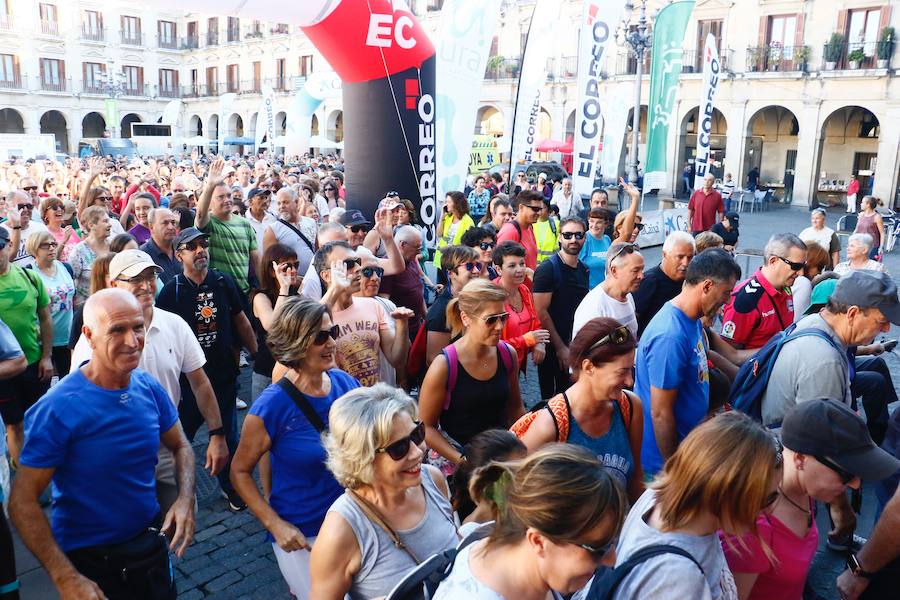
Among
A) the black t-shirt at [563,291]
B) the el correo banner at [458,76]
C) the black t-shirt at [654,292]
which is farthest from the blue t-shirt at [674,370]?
the el correo banner at [458,76]

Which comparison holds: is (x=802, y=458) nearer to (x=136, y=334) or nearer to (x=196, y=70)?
(x=136, y=334)

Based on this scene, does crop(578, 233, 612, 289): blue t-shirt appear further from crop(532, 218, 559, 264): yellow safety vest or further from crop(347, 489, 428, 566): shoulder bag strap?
crop(347, 489, 428, 566): shoulder bag strap

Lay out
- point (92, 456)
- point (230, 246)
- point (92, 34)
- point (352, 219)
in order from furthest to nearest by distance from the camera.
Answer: point (92, 34) → point (230, 246) → point (352, 219) → point (92, 456)

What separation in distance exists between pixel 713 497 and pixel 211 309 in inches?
129

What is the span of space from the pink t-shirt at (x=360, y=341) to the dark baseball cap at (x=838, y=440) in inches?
87.7

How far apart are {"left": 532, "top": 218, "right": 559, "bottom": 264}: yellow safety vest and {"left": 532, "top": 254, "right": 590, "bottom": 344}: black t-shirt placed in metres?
1.95

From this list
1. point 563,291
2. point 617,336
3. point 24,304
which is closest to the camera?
point 617,336

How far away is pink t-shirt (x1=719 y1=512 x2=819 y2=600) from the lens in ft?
6.74

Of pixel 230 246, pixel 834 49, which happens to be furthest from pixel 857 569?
pixel 834 49

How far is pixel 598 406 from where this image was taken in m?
2.74

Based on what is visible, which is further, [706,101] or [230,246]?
[706,101]

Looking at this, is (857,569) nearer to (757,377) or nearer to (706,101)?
(757,377)

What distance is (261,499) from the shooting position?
8.61 feet

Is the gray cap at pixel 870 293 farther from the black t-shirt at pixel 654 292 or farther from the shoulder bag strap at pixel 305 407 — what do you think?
the shoulder bag strap at pixel 305 407
